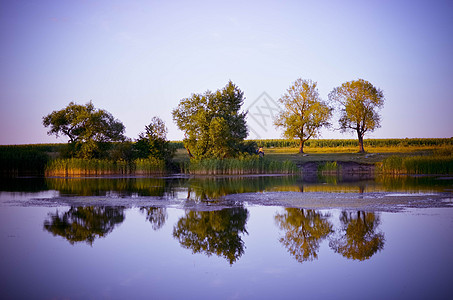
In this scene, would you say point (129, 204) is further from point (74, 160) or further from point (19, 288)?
point (74, 160)

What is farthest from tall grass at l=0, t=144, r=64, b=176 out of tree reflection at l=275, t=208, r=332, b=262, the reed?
tree reflection at l=275, t=208, r=332, b=262

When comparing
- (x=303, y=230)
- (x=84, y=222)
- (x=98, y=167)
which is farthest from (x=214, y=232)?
(x=98, y=167)

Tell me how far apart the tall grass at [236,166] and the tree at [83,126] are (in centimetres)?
992

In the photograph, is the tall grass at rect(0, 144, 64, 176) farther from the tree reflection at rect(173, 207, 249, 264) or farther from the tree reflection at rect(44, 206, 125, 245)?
the tree reflection at rect(173, 207, 249, 264)

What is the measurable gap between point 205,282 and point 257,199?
11.4 metres

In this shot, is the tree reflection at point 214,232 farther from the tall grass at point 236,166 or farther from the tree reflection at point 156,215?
the tall grass at point 236,166

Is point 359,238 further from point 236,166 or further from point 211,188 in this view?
point 236,166

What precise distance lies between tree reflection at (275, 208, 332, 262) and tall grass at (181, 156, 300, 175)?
26099mm

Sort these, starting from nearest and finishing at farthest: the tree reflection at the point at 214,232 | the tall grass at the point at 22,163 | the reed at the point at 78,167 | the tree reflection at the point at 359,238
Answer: the tree reflection at the point at 359,238 < the tree reflection at the point at 214,232 < the reed at the point at 78,167 < the tall grass at the point at 22,163

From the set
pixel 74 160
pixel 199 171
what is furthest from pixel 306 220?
pixel 74 160

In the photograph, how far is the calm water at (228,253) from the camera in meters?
6.75

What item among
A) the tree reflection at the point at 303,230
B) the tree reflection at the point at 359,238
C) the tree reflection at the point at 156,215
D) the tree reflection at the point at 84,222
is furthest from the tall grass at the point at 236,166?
the tree reflection at the point at 359,238

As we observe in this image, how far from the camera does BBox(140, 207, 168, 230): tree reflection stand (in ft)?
41.4

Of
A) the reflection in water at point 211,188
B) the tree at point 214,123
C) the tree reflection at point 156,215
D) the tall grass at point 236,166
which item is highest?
the tree at point 214,123
